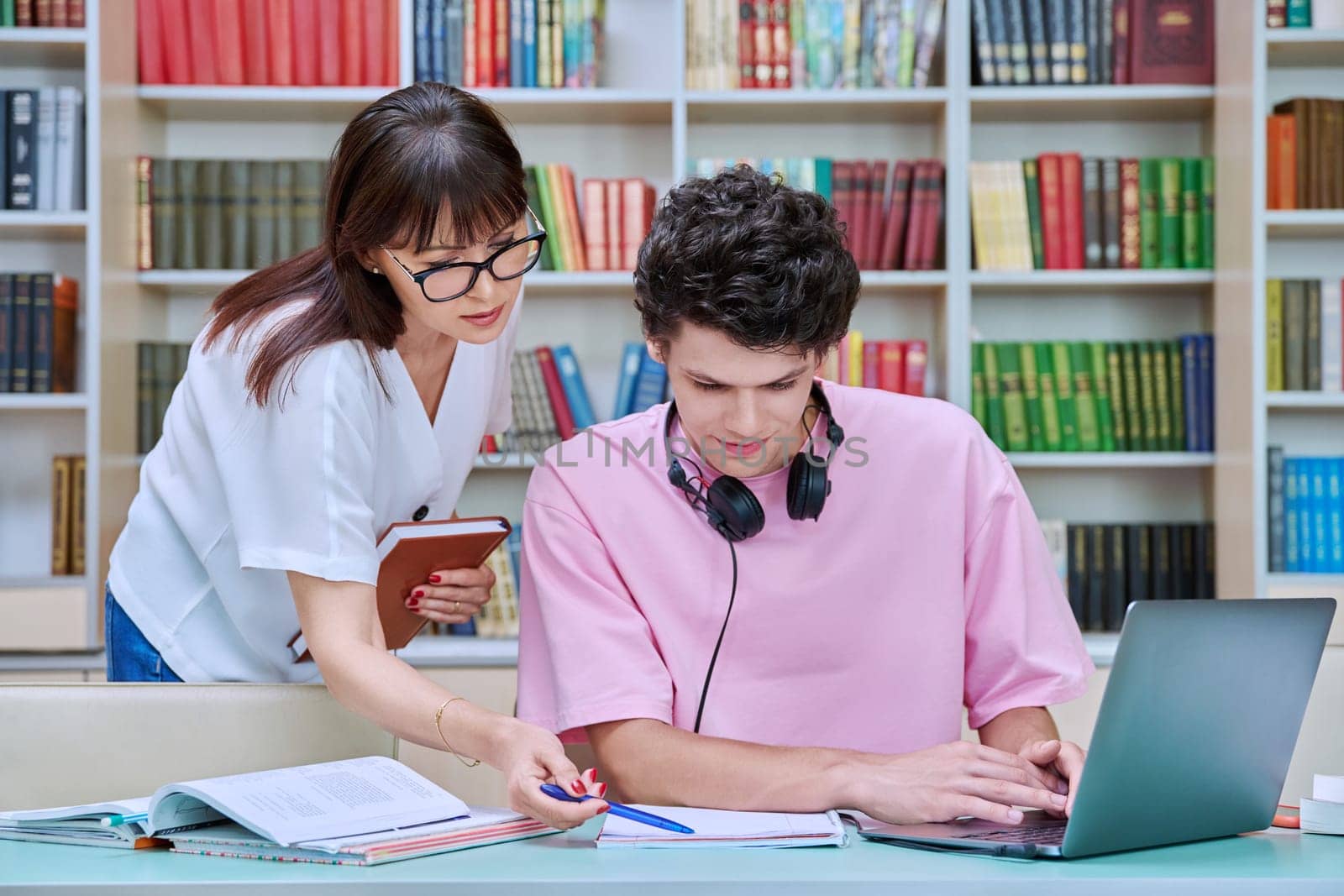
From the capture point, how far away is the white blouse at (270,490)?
123 centimetres

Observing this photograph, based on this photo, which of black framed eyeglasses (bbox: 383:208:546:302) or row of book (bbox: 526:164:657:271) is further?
row of book (bbox: 526:164:657:271)

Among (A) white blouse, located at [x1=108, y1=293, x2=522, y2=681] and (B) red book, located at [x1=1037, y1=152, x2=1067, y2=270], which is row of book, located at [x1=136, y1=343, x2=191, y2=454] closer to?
(A) white blouse, located at [x1=108, y1=293, x2=522, y2=681]

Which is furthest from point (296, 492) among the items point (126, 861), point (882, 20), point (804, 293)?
point (882, 20)

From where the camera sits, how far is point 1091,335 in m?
3.25

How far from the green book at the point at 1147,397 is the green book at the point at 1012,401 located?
11.2 inches

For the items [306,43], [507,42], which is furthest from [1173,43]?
[306,43]

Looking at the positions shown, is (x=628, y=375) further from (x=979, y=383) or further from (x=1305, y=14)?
(x=1305, y=14)

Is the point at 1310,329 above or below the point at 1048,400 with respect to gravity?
above

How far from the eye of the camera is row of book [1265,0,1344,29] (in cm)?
293

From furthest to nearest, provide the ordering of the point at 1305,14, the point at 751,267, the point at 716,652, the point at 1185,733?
the point at 1305,14 → the point at 716,652 → the point at 751,267 → the point at 1185,733

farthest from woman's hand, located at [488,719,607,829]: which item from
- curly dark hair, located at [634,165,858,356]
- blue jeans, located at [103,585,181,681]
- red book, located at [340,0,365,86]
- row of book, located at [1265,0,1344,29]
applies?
row of book, located at [1265,0,1344,29]

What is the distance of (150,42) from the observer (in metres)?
3.04

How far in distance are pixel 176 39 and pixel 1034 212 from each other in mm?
2088

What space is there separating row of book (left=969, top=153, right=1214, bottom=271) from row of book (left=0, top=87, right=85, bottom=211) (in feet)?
6.86
